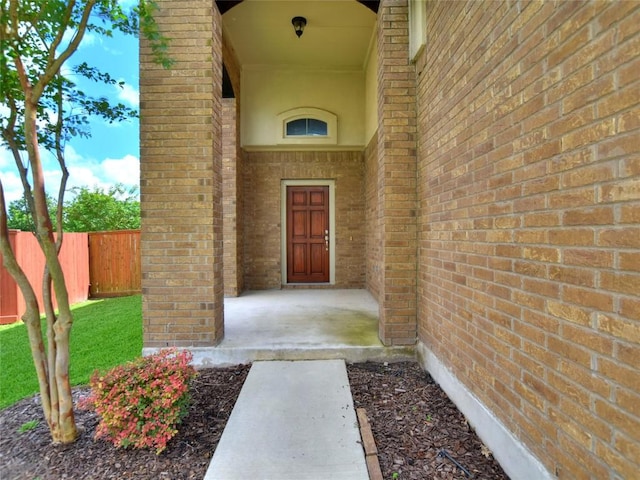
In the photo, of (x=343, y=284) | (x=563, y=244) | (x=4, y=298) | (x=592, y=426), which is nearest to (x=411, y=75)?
(x=563, y=244)

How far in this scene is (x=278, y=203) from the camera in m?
6.68

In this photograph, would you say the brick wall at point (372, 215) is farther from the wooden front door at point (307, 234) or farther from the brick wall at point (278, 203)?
the wooden front door at point (307, 234)

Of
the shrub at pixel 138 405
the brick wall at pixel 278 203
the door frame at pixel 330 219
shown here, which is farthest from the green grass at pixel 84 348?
the door frame at pixel 330 219

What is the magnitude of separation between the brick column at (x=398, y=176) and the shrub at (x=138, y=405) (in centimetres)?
203

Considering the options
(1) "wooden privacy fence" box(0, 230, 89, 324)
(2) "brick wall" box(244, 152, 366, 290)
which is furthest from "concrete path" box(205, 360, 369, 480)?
(1) "wooden privacy fence" box(0, 230, 89, 324)

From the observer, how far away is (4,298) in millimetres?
5418

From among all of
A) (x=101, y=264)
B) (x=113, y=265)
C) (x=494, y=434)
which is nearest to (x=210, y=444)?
(x=494, y=434)

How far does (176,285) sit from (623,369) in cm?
322

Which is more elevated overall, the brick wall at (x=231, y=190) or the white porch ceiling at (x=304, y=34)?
the white porch ceiling at (x=304, y=34)

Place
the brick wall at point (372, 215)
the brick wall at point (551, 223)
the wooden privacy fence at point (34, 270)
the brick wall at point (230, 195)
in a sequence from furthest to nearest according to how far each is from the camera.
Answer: the brick wall at point (230, 195), the brick wall at point (372, 215), the wooden privacy fence at point (34, 270), the brick wall at point (551, 223)

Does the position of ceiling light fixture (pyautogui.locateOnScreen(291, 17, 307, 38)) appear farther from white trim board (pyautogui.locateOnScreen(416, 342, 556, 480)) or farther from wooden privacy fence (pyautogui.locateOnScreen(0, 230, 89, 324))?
wooden privacy fence (pyautogui.locateOnScreen(0, 230, 89, 324))

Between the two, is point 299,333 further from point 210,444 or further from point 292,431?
point 210,444

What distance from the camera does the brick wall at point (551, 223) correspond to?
1151 mm

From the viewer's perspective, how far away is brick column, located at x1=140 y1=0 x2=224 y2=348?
3180 mm
